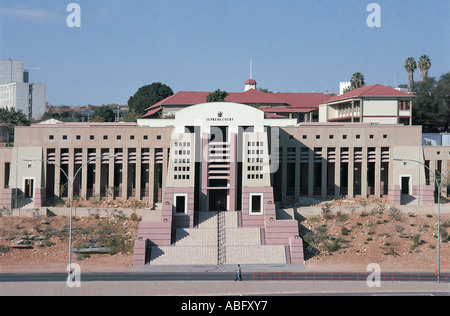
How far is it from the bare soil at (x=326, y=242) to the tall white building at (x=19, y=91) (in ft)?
323

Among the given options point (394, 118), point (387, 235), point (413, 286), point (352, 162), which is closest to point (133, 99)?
point (394, 118)

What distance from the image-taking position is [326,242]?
6031 centimetres

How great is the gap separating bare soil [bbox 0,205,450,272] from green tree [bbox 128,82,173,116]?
8248 cm

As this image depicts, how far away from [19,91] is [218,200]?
337 feet

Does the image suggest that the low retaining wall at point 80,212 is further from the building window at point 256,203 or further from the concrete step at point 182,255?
the building window at point 256,203

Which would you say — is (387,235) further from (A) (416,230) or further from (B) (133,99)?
(B) (133,99)

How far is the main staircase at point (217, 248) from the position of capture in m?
56.6

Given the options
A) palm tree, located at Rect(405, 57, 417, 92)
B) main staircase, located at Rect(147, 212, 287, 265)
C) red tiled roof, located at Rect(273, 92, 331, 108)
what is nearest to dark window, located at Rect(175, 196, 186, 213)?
main staircase, located at Rect(147, 212, 287, 265)

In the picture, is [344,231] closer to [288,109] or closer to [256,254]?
[256,254]

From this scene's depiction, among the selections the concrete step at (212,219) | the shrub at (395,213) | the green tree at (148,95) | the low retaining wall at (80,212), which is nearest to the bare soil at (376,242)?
the shrub at (395,213)

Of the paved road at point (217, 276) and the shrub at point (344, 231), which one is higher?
the shrub at point (344, 231)

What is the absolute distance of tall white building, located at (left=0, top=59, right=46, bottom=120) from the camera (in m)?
156

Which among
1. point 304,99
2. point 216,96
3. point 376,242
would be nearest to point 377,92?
point 304,99

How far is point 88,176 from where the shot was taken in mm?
Result: 79000
